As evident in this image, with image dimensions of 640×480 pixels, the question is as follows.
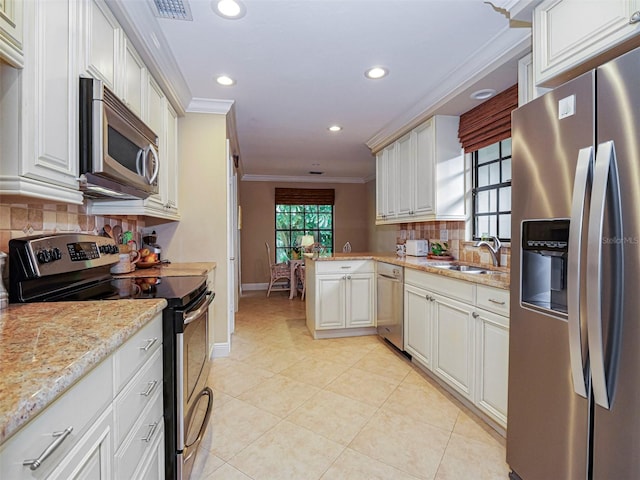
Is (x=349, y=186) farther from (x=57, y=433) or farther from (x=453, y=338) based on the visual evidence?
(x=57, y=433)

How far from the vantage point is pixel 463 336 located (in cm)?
215

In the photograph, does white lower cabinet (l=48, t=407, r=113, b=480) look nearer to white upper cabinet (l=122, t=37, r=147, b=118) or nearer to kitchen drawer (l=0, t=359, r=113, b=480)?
kitchen drawer (l=0, t=359, r=113, b=480)

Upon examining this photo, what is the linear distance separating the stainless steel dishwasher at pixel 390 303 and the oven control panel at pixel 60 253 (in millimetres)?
2311

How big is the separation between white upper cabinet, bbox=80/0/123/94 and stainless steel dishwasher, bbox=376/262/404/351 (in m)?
2.55

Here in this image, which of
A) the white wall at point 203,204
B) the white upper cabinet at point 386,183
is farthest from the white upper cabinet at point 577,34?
the white wall at point 203,204

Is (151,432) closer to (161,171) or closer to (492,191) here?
(161,171)

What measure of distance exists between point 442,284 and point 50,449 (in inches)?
89.3

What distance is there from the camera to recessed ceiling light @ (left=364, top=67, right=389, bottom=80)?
8.07ft

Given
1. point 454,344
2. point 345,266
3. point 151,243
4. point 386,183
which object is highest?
point 386,183

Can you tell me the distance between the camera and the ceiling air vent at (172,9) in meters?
1.73

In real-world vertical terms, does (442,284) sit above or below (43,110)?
below

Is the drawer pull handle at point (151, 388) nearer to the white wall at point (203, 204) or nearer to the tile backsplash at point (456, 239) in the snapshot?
the white wall at point (203, 204)

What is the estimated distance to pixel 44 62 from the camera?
43.2 inches

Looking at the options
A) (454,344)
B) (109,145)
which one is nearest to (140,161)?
(109,145)
